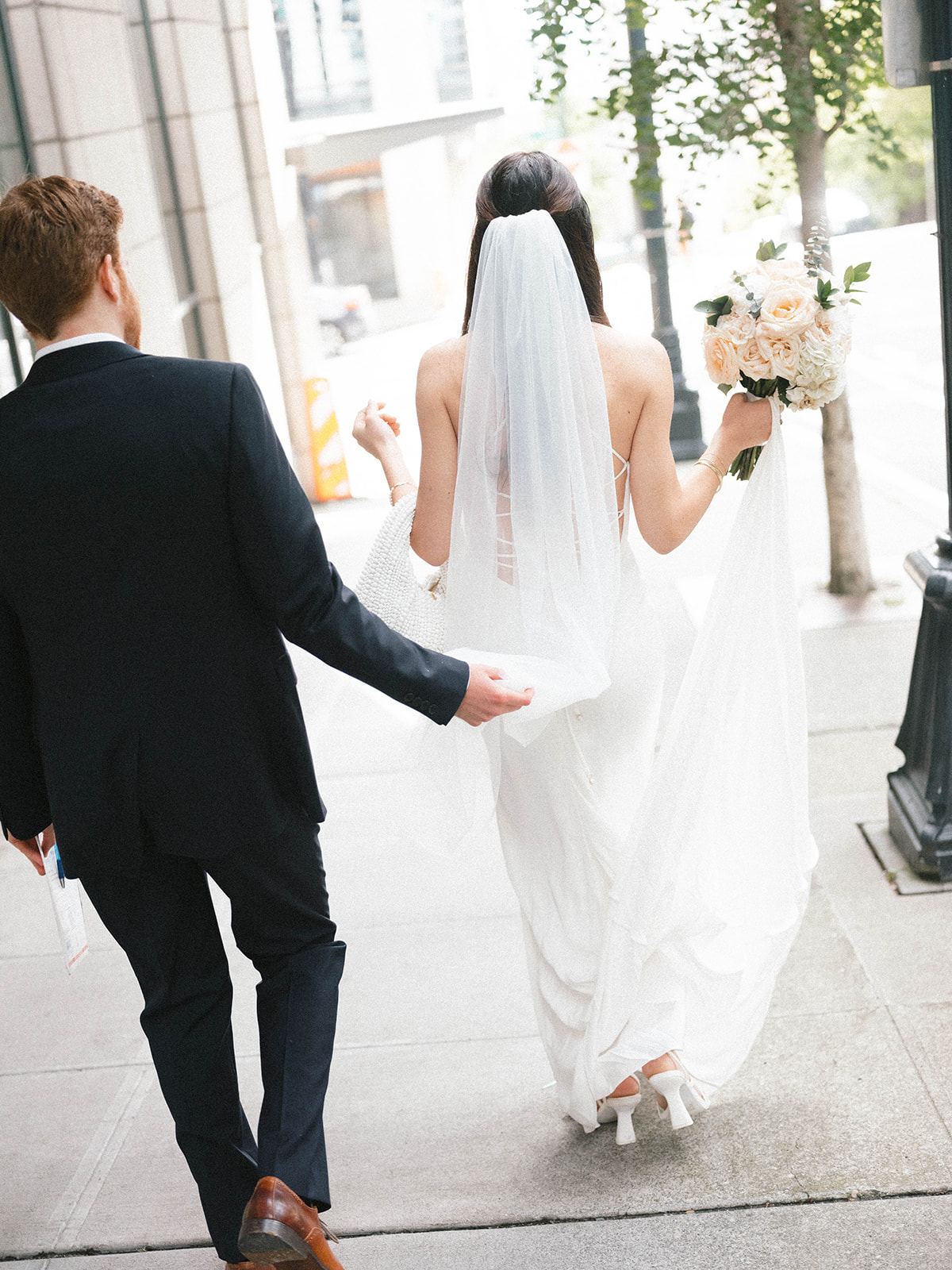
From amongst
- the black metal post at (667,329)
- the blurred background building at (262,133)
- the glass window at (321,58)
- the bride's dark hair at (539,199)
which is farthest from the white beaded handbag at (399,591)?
the glass window at (321,58)

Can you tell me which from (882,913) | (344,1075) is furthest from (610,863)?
(882,913)

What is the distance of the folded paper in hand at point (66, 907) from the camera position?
257 centimetres

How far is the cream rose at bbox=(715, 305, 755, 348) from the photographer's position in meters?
2.74

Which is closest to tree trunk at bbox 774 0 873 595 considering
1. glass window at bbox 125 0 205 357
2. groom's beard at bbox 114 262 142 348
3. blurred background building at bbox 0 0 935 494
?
blurred background building at bbox 0 0 935 494

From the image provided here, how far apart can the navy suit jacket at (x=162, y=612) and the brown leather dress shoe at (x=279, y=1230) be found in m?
0.64

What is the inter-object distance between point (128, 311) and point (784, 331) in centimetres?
138

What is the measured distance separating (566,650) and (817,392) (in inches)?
33.2

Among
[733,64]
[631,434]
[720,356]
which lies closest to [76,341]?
[631,434]

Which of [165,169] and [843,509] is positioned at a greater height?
[165,169]

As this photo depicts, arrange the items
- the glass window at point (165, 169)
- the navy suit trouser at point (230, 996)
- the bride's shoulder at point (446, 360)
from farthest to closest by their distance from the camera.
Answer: the glass window at point (165, 169), the bride's shoulder at point (446, 360), the navy suit trouser at point (230, 996)

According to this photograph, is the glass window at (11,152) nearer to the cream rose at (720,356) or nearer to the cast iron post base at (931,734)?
the cream rose at (720,356)

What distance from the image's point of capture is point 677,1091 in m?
2.77

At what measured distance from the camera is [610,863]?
278 centimetres

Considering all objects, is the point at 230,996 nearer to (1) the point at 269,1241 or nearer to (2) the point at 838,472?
(1) the point at 269,1241
